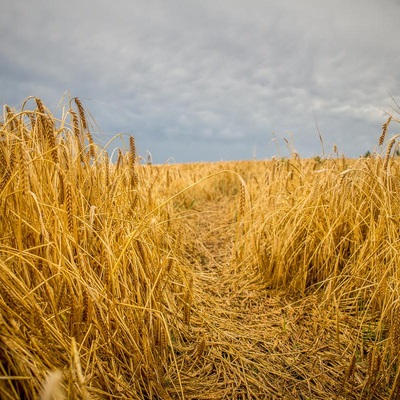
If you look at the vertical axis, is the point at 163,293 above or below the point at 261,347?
above

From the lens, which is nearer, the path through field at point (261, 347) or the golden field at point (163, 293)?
the golden field at point (163, 293)

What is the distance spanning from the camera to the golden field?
2.89 ft

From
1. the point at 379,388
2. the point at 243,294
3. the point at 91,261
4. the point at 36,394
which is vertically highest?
the point at 91,261

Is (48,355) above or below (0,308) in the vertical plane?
below

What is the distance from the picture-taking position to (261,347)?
4.90 feet

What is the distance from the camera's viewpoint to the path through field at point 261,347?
121 cm

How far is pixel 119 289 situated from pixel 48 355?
1.22 feet

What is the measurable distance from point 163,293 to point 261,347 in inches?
22.6

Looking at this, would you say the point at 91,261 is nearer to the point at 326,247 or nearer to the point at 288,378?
the point at 288,378

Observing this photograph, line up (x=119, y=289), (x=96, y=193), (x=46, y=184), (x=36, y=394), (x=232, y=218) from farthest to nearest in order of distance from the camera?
(x=232, y=218) < (x=96, y=193) < (x=46, y=184) < (x=119, y=289) < (x=36, y=394)

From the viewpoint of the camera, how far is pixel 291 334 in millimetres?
1584

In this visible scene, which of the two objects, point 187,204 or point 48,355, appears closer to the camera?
point 48,355

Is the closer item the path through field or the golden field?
the golden field

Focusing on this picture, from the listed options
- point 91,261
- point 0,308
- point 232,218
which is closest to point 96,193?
point 91,261
